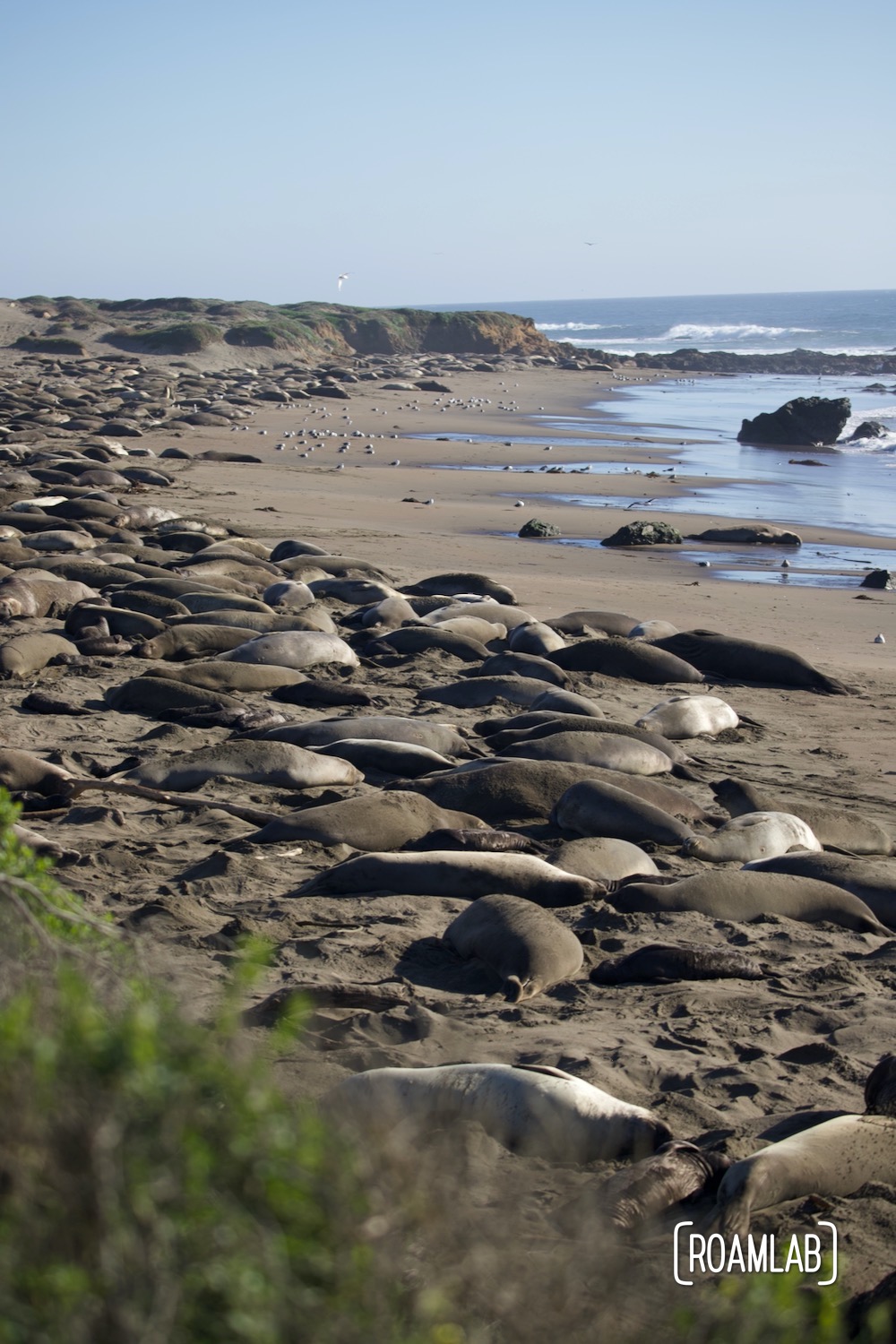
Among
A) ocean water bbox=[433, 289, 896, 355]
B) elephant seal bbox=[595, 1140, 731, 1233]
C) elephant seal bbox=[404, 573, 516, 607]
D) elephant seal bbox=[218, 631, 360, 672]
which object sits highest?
ocean water bbox=[433, 289, 896, 355]

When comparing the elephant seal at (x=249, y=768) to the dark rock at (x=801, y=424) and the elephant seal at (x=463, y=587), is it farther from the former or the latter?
the dark rock at (x=801, y=424)

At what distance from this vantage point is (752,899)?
4719 mm

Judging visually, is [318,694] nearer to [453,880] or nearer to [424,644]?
[424,644]

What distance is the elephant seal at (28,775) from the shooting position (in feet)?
17.1

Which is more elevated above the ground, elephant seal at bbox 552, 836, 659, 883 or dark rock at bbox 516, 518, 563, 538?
dark rock at bbox 516, 518, 563, 538

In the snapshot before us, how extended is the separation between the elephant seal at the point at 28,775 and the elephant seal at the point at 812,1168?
3521 millimetres

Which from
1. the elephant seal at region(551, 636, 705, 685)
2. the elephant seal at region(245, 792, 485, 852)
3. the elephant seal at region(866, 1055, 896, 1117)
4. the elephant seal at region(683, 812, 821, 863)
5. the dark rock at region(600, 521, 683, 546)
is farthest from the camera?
the dark rock at region(600, 521, 683, 546)

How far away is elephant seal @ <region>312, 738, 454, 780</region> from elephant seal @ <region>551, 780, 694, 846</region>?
82 cm

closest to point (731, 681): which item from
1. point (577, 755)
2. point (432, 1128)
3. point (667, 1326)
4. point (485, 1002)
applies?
point (577, 755)

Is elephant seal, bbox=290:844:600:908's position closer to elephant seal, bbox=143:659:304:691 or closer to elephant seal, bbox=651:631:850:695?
elephant seal, bbox=143:659:304:691

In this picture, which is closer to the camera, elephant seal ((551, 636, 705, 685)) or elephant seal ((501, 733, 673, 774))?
elephant seal ((501, 733, 673, 774))

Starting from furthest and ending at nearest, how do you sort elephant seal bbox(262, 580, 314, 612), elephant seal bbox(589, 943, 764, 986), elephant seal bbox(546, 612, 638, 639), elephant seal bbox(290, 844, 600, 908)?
elephant seal bbox(546, 612, 638, 639) < elephant seal bbox(262, 580, 314, 612) < elephant seal bbox(290, 844, 600, 908) < elephant seal bbox(589, 943, 764, 986)

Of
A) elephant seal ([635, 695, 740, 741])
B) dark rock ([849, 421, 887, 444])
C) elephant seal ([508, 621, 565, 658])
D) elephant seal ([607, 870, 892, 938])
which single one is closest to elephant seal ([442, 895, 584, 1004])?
elephant seal ([607, 870, 892, 938])

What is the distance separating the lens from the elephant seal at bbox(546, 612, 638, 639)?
9688 millimetres
